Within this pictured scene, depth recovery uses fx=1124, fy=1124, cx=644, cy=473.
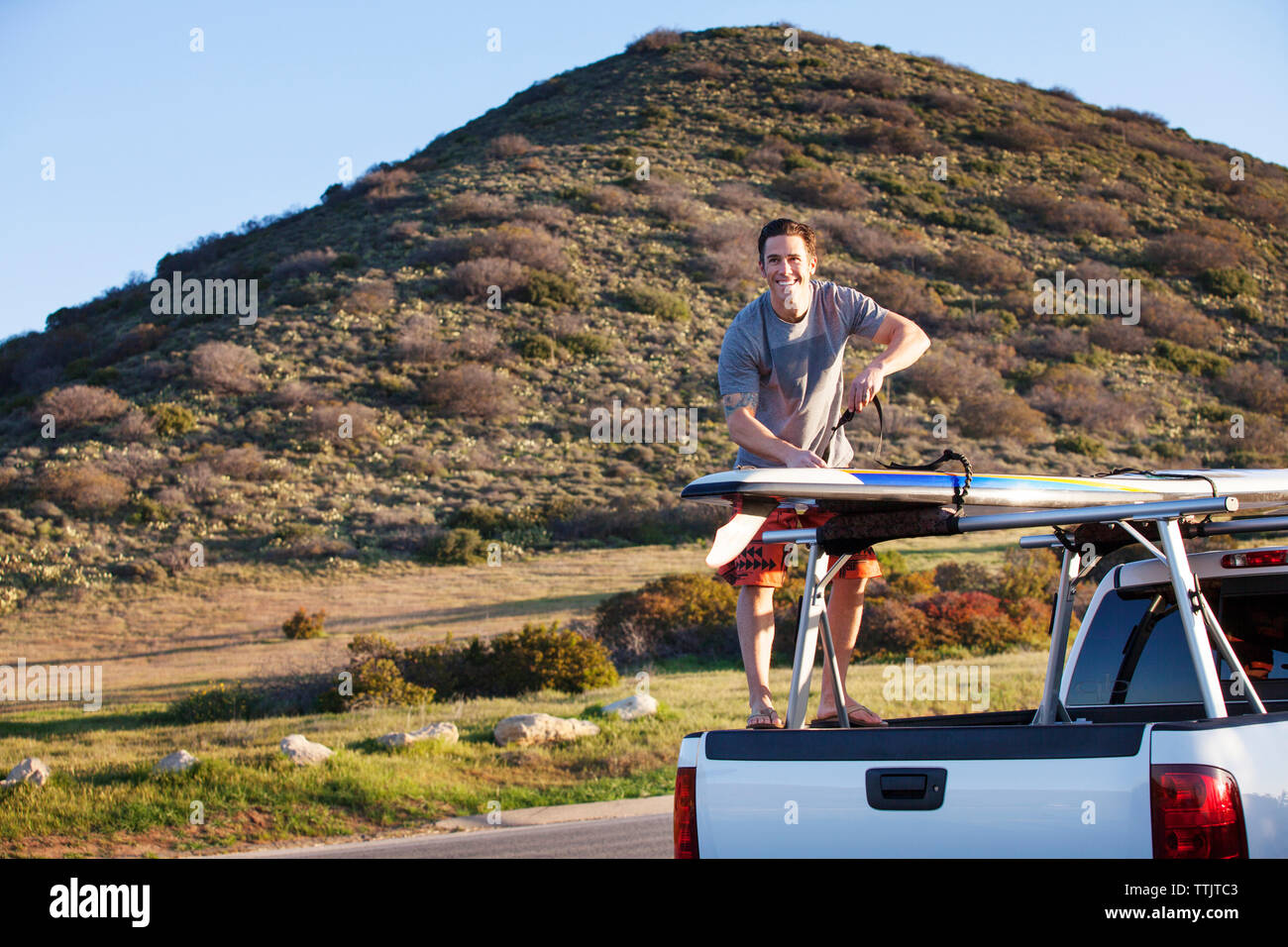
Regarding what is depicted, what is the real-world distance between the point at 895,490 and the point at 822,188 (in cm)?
5444

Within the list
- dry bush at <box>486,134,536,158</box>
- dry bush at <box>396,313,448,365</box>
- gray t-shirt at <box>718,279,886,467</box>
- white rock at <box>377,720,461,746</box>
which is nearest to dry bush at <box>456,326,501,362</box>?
dry bush at <box>396,313,448,365</box>

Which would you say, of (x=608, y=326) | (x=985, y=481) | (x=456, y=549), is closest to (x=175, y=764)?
(x=985, y=481)

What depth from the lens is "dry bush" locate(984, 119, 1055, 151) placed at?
209ft

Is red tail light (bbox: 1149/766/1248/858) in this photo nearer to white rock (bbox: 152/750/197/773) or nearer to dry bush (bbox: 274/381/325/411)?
white rock (bbox: 152/750/197/773)

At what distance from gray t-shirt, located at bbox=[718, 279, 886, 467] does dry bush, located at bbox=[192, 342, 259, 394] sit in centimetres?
3549

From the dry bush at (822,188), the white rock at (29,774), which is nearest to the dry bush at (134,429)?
the white rock at (29,774)

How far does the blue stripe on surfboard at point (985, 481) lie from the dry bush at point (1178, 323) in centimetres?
4733

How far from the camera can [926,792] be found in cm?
304

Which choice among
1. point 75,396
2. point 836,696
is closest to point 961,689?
point 836,696

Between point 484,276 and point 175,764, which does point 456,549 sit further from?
point 484,276

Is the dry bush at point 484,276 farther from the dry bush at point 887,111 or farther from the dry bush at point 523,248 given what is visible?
the dry bush at point 887,111

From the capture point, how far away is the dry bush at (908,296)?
4527 cm

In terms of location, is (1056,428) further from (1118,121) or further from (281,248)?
(1118,121)

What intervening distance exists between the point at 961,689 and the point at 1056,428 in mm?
25029
